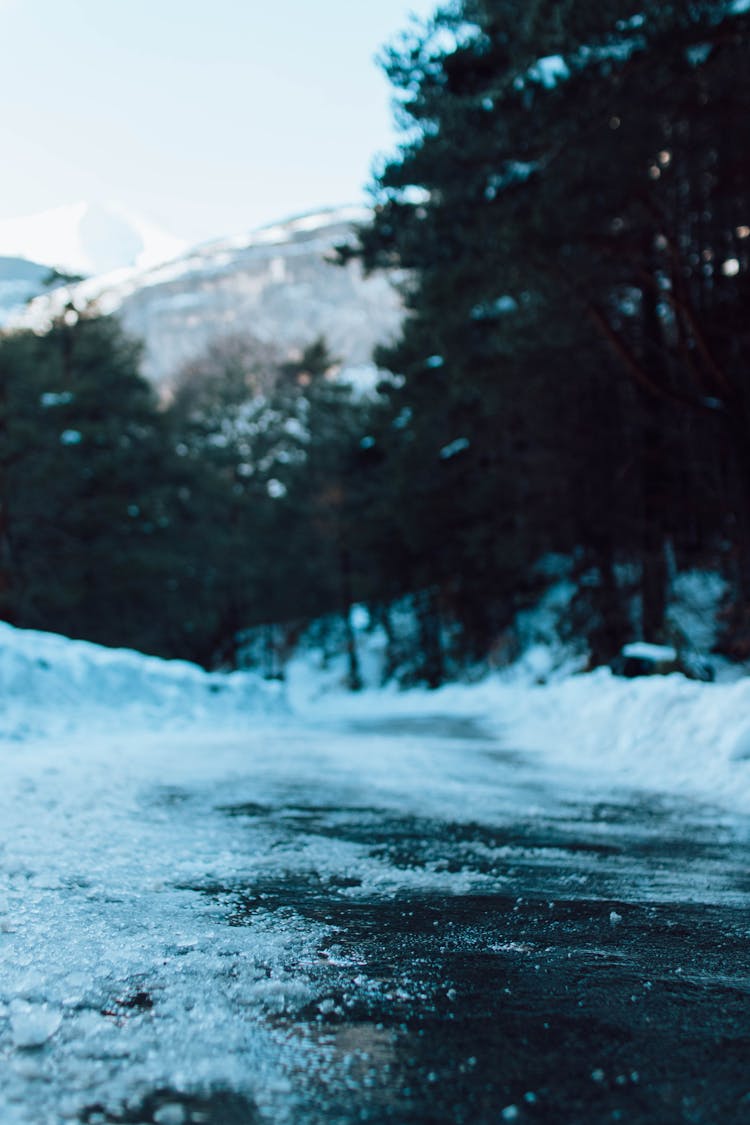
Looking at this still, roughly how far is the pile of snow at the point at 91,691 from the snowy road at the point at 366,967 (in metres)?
4.98

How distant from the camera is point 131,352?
30.1 meters

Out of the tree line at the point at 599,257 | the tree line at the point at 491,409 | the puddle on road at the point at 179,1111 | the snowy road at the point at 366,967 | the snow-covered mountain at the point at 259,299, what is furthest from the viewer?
the snow-covered mountain at the point at 259,299

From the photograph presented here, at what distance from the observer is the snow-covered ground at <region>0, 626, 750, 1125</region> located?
5.08 feet

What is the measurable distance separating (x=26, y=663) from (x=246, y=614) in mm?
29576

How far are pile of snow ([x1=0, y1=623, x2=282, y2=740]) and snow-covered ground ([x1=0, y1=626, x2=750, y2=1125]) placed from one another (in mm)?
35

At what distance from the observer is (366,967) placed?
207cm

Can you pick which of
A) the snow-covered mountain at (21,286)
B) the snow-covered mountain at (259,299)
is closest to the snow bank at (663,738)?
the snow-covered mountain at (21,286)

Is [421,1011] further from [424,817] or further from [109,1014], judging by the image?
[424,817]

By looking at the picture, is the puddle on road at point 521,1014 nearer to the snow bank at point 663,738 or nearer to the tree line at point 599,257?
the snow bank at point 663,738

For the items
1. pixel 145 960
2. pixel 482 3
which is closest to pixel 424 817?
pixel 145 960

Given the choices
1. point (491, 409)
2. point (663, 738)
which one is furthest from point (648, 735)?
point (491, 409)

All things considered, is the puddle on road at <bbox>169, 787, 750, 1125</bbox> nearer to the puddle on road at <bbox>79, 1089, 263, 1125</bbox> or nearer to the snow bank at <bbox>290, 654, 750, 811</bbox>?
the puddle on road at <bbox>79, 1089, 263, 1125</bbox>

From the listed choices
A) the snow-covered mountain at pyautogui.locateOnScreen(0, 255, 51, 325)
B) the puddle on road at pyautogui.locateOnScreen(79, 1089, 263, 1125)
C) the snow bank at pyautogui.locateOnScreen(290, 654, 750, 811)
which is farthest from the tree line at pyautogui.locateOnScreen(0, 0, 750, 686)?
the puddle on road at pyautogui.locateOnScreen(79, 1089, 263, 1125)

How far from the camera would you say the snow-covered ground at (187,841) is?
5.08ft
